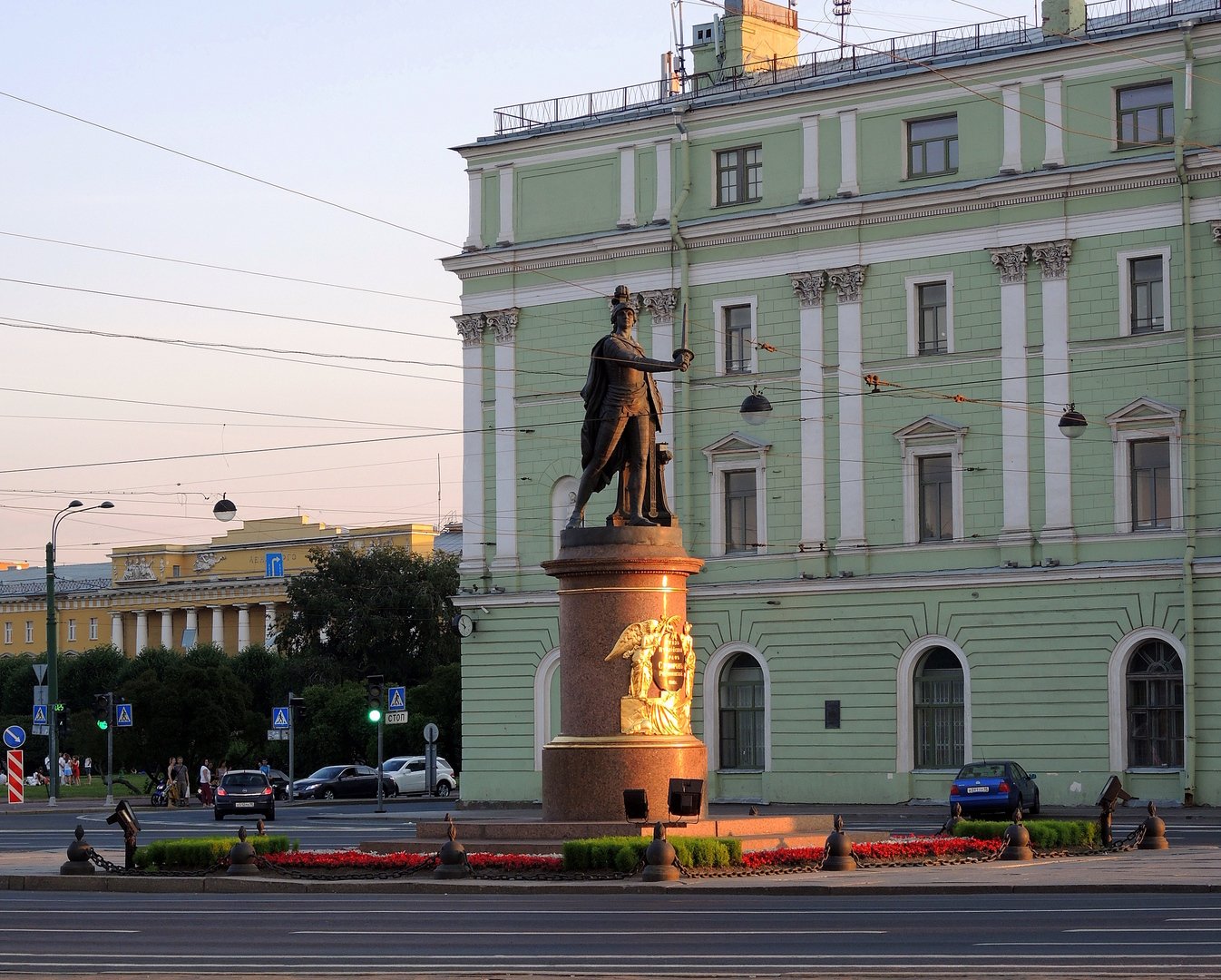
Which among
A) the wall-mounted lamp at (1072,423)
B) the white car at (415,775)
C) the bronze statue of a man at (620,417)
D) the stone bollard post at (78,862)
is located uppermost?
the wall-mounted lamp at (1072,423)

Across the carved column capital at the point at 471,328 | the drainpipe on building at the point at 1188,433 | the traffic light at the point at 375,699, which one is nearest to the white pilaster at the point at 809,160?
the drainpipe on building at the point at 1188,433

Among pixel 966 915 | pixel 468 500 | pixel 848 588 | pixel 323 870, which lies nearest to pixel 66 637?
pixel 468 500

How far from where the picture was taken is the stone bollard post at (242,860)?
2777 cm

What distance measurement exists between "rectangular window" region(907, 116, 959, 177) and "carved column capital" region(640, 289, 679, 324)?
276 inches

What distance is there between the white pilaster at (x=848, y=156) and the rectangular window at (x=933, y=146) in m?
1.36

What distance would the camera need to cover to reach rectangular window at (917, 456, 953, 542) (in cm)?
5216

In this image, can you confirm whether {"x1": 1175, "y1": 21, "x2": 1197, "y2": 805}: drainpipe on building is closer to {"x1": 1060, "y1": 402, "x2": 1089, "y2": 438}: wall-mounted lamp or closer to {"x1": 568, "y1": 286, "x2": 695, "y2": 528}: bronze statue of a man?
{"x1": 1060, "y1": 402, "x2": 1089, "y2": 438}: wall-mounted lamp

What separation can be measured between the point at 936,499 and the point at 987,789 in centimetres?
1058

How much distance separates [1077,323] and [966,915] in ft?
106

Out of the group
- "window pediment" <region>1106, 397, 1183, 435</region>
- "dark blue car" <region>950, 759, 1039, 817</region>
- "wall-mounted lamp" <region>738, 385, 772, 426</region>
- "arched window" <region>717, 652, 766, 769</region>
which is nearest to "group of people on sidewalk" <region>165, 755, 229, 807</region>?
"arched window" <region>717, 652, 766, 769</region>

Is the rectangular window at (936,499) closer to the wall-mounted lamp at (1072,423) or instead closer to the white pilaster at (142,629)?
the wall-mounted lamp at (1072,423)

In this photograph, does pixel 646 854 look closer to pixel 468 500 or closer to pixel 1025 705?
pixel 1025 705

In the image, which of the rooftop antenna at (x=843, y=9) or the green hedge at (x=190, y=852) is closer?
the green hedge at (x=190, y=852)

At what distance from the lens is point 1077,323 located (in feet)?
165
